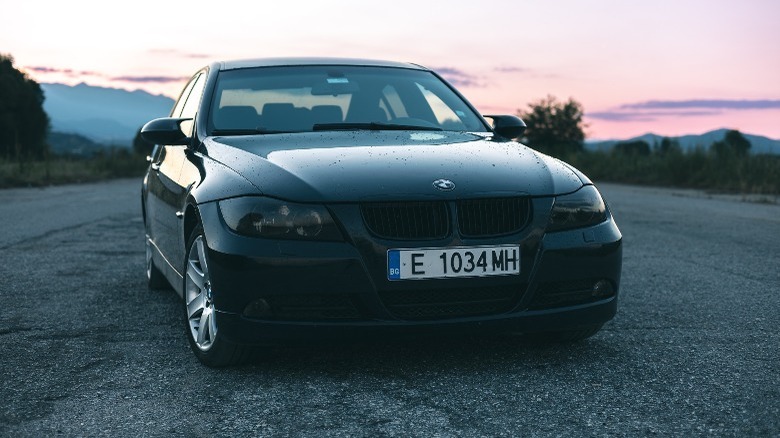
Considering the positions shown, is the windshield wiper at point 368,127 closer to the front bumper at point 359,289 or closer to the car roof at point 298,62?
the car roof at point 298,62

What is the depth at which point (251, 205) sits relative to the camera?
12.8 feet

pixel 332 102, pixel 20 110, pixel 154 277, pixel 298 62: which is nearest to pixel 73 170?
pixel 154 277

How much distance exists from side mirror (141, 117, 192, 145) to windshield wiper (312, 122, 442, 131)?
79 cm

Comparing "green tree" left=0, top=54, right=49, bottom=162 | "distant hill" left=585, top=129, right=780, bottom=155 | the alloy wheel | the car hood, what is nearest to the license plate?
the car hood

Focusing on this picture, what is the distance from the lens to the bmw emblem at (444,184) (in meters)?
Result: 3.97

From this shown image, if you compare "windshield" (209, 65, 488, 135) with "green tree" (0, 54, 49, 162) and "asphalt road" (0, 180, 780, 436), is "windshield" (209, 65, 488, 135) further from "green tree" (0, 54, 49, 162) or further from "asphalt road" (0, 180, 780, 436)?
"green tree" (0, 54, 49, 162)

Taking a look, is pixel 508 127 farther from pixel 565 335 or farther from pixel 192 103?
pixel 192 103

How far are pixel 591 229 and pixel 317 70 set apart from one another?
89.3 inches

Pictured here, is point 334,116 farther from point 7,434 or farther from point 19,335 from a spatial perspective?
point 7,434

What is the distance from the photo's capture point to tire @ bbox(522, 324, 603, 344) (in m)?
4.48

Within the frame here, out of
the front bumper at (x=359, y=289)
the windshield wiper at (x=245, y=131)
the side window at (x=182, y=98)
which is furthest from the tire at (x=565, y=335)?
the side window at (x=182, y=98)

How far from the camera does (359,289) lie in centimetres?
382

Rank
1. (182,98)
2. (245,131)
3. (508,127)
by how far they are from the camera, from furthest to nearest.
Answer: (182,98), (508,127), (245,131)

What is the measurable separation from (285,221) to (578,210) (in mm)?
1305
